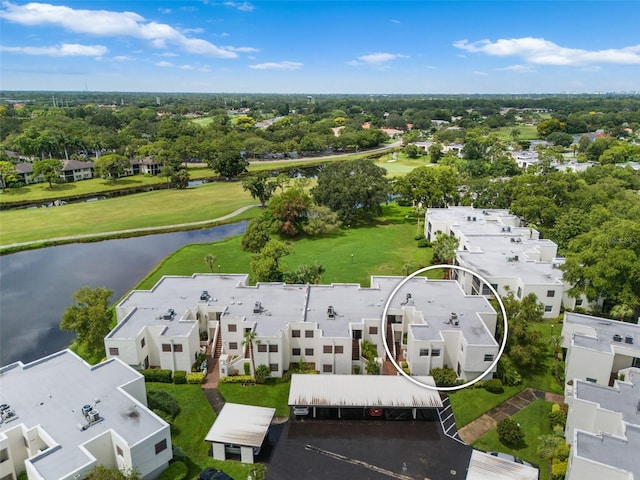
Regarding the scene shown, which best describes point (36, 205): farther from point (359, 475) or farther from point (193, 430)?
point (359, 475)

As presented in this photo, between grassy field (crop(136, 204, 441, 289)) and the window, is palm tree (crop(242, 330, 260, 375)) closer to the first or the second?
the window

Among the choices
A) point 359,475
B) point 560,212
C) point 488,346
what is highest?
point 560,212

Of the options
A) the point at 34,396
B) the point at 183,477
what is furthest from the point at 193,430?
the point at 34,396

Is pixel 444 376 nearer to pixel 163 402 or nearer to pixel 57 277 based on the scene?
pixel 163 402

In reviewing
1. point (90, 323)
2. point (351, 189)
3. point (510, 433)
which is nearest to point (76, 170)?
point (351, 189)

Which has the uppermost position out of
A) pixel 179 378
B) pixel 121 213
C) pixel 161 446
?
pixel 121 213
